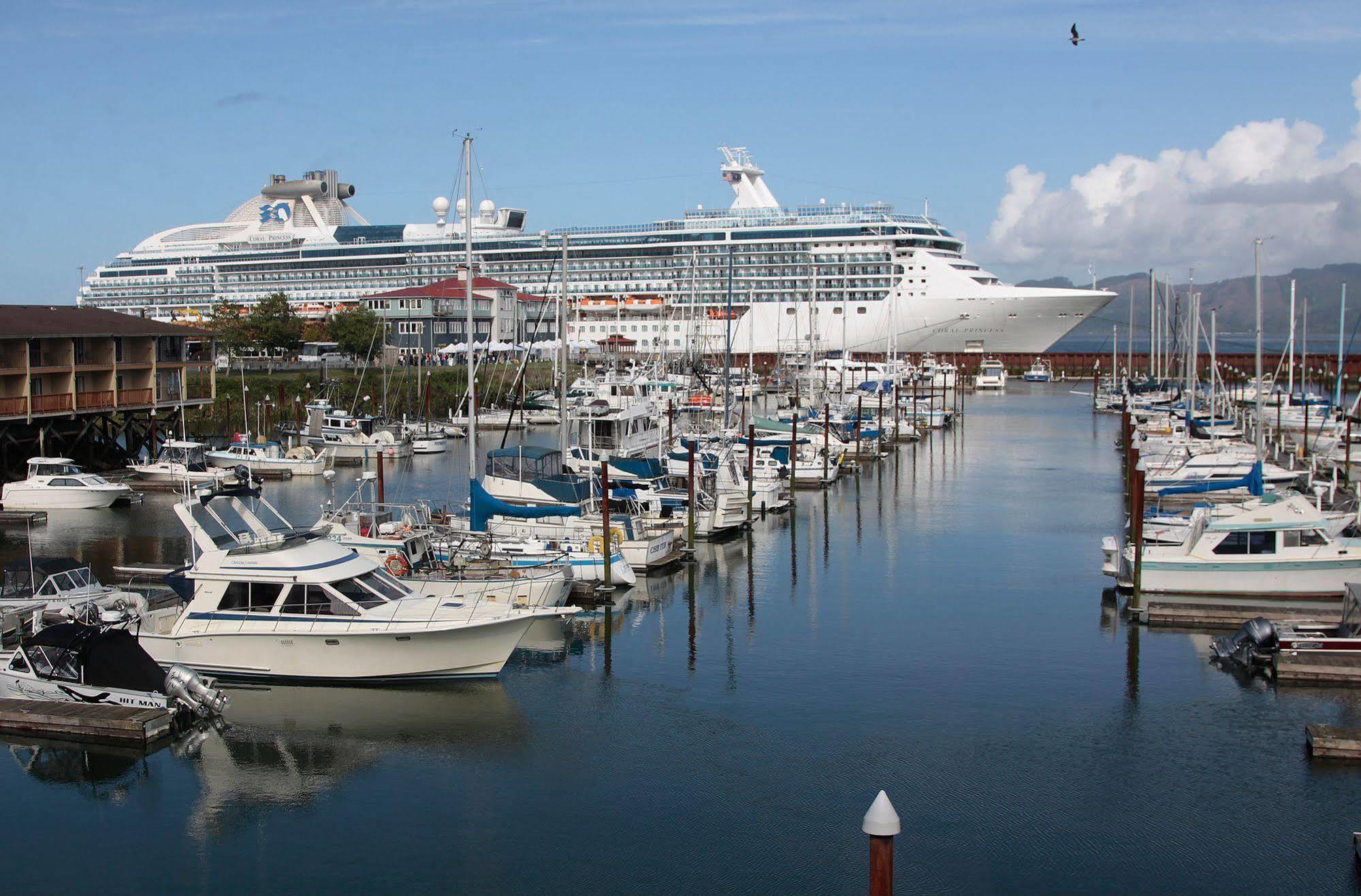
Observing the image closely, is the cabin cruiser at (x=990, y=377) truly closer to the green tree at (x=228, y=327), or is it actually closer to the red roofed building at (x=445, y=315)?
the red roofed building at (x=445, y=315)

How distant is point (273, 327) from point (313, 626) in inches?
2428

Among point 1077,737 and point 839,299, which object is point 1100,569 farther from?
point 839,299

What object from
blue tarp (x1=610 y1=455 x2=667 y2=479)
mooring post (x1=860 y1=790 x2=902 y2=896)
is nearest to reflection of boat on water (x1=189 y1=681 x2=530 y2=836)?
Result: mooring post (x1=860 y1=790 x2=902 y2=896)

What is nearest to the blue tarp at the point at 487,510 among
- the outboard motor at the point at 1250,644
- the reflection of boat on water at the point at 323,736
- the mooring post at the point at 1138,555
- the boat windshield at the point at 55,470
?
the reflection of boat on water at the point at 323,736

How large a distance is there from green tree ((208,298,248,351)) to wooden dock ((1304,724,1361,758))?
6561 cm

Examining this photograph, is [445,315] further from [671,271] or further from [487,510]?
[487,510]

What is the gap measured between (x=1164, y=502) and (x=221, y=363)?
59.9 m

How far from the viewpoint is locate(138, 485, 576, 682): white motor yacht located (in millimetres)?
16219

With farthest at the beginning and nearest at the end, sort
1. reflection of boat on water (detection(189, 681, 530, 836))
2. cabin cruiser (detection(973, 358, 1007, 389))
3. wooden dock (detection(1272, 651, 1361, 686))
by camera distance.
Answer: cabin cruiser (detection(973, 358, 1007, 389)), wooden dock (detection(1272, 651, 1361, 686)), reflection of boat on water (detection(189, 681, 530, 836))

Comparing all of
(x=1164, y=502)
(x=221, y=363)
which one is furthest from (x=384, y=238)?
(x=1164, y=502)

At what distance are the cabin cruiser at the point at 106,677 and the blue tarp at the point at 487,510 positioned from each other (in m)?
8.48

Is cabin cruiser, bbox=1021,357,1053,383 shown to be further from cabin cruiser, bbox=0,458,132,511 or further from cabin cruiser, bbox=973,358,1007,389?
cabin cruiser, bbox=0,458,132,511

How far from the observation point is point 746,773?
14.2 m

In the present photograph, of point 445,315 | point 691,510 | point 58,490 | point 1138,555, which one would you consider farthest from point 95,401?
point 445,315
